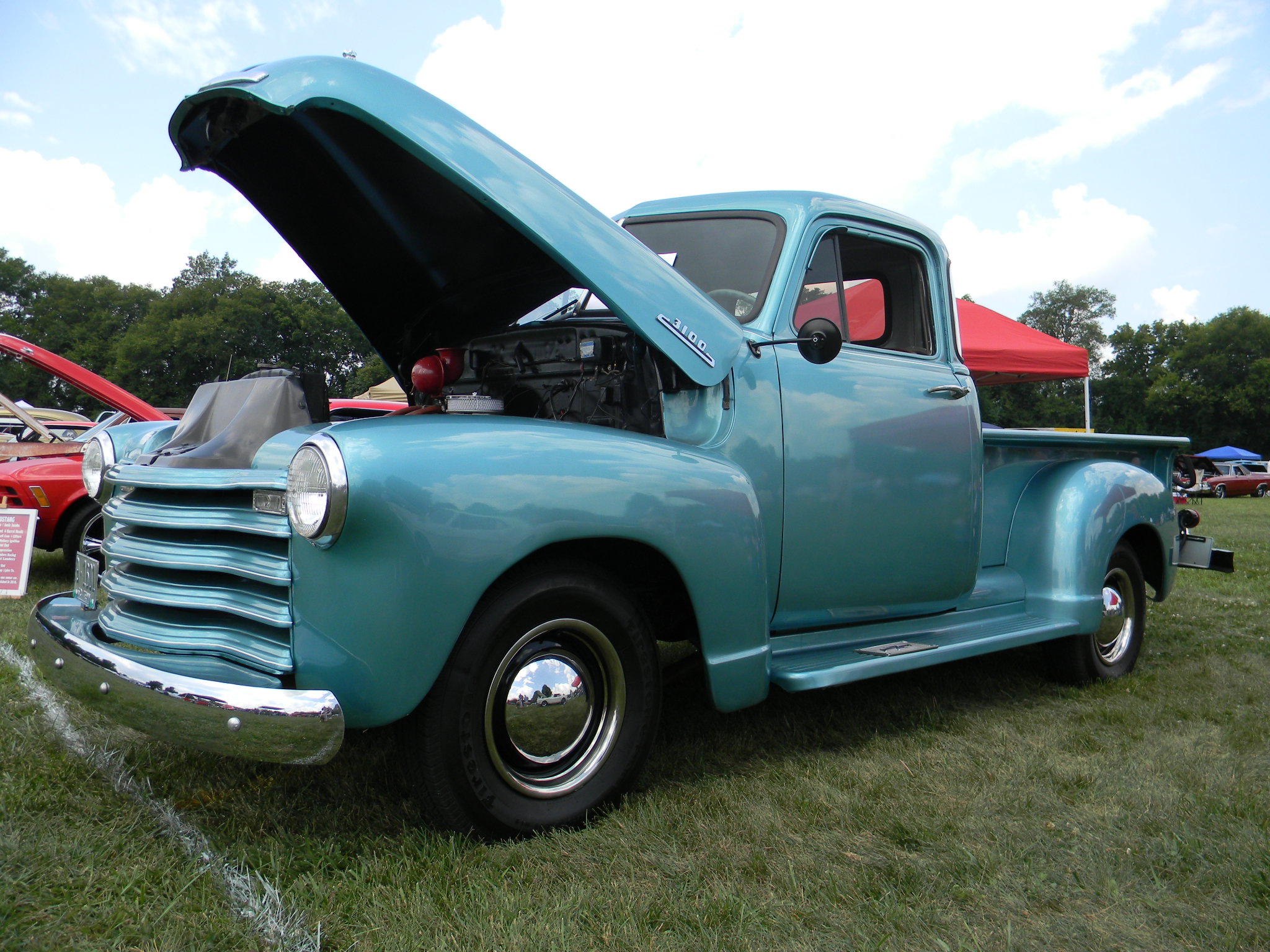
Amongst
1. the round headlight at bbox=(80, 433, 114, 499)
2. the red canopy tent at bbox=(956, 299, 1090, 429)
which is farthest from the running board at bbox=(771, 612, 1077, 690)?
the red canopy tent at bbox=(956, 299, 1090, 429)

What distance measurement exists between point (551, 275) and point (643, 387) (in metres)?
0.62

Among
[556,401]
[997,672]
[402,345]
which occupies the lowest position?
[997,672]

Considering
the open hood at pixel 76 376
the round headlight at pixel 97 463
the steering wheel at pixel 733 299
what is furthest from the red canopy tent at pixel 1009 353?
the open hood at pixel 76 376

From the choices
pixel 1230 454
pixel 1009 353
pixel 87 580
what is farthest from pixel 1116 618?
pixel 1230 454

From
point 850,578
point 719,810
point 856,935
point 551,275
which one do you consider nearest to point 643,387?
point 551,275

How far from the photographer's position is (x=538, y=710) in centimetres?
229

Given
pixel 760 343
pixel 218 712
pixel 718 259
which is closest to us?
pixel 218 712

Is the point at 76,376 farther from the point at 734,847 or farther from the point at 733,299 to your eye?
the point at 734,847

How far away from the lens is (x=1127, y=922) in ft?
6.37

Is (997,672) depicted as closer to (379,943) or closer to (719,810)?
(719,810)

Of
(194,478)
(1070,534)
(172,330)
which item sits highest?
(172,330)

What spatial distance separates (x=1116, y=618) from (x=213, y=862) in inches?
154

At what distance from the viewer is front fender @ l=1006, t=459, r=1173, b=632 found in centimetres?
392

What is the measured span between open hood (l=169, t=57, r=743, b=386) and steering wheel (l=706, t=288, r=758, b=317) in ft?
0.72
